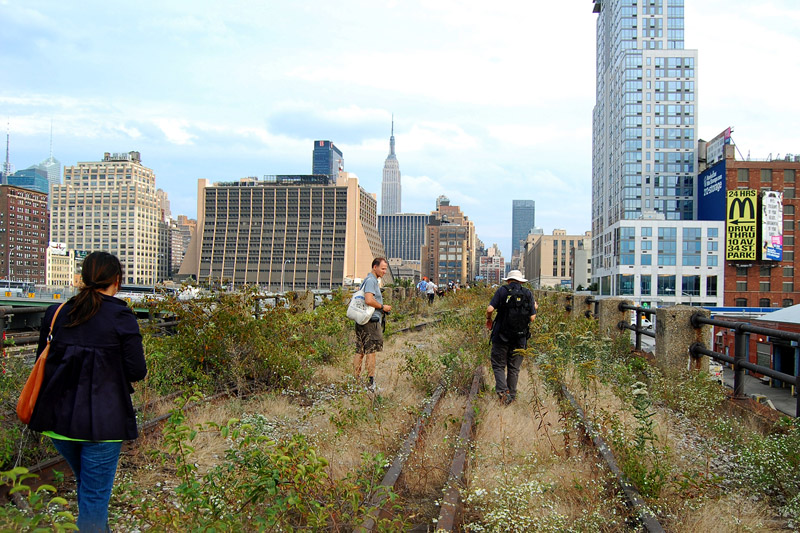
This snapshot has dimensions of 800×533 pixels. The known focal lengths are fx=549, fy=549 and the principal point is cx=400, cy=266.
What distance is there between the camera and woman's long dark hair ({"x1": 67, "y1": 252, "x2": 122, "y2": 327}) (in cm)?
321

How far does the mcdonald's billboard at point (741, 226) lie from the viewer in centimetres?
8412

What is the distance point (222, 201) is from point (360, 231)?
45.9 meters

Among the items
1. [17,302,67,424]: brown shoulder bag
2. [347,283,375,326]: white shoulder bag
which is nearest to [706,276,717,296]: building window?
[347,283,375,326]: white shoulder bag

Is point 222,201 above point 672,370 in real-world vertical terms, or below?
above

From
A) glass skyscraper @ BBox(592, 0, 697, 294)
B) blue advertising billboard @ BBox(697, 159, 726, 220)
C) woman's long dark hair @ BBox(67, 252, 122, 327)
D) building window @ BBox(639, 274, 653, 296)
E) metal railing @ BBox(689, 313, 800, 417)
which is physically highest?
glass skyscraper @ BBox(592, 0, 697, 294)

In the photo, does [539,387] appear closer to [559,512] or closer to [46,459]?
[559,512]

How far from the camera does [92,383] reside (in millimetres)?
3162

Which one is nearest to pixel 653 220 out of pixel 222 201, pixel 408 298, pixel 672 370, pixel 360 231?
pixel 408 298

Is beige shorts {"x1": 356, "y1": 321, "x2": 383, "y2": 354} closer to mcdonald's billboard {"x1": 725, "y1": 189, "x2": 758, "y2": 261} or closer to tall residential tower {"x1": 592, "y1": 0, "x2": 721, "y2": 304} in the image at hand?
tall residential tower {"x1": 592, "y1": 0, "x2": 721, "y2": 304}

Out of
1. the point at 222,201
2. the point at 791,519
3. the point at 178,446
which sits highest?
the point at 222,201

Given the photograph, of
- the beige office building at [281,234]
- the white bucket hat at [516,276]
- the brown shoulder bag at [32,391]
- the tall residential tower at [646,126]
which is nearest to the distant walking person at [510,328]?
the white bucket hat at [516,276]

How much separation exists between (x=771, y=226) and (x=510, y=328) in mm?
95502

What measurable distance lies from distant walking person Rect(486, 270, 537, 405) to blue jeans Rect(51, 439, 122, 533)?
15.7 ft

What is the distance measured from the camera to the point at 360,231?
179250 mm
